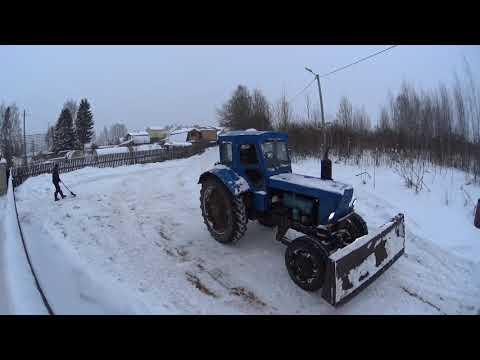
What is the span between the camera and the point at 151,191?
33.1 ft

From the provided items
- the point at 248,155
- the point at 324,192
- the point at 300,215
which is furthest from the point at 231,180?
the point at 324,192

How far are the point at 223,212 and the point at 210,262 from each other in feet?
3.27

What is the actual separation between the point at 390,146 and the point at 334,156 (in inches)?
121

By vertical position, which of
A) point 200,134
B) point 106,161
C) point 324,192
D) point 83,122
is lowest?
point 324,192

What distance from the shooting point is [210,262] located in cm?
458

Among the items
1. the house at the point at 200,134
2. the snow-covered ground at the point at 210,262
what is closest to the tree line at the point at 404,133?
the snow-covered ground at the point at 210,262

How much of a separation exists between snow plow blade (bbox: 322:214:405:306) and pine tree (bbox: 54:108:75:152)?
165 feet

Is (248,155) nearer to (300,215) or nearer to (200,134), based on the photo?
(300,215)

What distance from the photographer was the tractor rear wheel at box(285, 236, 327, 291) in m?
3.50

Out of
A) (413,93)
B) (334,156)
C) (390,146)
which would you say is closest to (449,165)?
(390,146)

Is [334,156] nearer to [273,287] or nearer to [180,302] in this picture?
[273,287]

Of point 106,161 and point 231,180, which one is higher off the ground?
point 106,161

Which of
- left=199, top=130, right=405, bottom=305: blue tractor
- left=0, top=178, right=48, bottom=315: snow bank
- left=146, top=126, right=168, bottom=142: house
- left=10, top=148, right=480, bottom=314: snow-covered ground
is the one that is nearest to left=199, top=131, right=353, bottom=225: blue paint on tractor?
left=199, top=130, right=405, bottom=305: blue tractor
